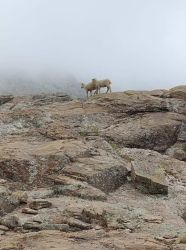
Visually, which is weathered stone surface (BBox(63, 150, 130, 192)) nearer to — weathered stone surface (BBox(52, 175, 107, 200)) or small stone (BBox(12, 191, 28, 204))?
weathered stone surface (BBox(52, 175, 107, 200))

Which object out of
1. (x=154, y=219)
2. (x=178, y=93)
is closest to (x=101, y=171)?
(x=154, y=219)

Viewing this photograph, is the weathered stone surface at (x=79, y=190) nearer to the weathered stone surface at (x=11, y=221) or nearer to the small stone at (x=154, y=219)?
the small stone at (x=154, y=219)

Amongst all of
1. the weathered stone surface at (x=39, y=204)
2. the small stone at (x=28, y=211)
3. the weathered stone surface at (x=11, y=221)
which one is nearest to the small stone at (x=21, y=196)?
the weathered stone surface at (x=39, y=204)

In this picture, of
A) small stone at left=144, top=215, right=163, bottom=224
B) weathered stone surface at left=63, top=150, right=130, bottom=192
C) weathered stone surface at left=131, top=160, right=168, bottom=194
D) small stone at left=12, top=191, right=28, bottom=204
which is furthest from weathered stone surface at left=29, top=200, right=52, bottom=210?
weathered stone surface at left=131, top=160, right=168, bottom=194

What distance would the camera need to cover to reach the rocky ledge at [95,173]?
729 inches

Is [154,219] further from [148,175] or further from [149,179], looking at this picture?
[148,175]

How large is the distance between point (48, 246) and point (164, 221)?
6.79 m

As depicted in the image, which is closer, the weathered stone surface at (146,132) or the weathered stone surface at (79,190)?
the weathered stone surface at (79,190)

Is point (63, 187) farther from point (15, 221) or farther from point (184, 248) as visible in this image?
point (184, 248)

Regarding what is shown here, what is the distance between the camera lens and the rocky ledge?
18.5m

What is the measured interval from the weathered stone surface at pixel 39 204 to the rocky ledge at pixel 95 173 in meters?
0.05

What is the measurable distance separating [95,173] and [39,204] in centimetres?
620

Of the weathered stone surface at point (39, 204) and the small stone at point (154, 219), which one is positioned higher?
the weathered stone surface at point (39, 204)

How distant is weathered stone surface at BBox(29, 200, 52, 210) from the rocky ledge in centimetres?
5
